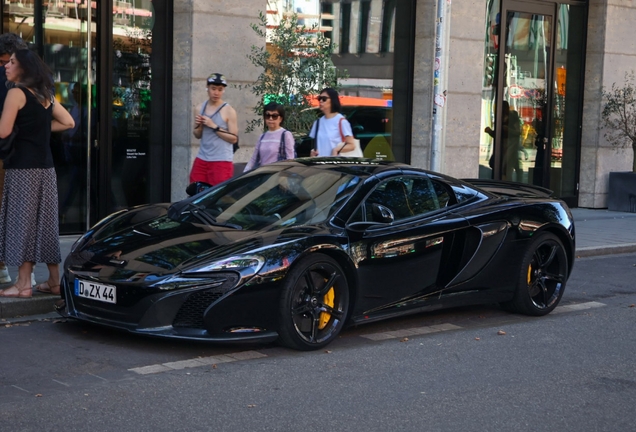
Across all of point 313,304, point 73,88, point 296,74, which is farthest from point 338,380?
point 73,88

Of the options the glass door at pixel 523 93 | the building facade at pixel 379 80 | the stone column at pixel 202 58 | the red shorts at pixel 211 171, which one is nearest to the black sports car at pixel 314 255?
the red shorts at pixel 211 171

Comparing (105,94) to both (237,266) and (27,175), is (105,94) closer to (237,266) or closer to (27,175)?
(27,175)

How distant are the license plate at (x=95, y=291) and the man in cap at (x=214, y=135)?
3.38m

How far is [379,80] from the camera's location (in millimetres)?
15102

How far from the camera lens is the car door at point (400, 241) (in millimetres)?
6941

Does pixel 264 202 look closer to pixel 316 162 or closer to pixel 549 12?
pixel 316 162

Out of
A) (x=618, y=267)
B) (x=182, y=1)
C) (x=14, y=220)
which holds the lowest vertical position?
(x=618, y=267)

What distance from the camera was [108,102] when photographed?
39.4 feet

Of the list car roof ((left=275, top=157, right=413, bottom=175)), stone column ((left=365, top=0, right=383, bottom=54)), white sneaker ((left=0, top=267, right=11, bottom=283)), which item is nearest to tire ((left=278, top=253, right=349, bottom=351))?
car roof ((left=275, top=157, right=413, bottom=175))

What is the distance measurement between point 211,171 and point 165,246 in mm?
3333

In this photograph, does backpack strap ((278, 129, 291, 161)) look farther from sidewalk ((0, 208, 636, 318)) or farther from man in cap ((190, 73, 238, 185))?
sidewalk ((0, 208, 636, 318))

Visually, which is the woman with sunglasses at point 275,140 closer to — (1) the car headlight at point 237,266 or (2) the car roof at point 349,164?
(2) the car roof at point 349,164

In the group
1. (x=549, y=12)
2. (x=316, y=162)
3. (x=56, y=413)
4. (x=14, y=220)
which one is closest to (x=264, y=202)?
(x=316, y=162)

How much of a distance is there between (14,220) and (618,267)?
7029 mm
